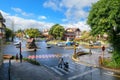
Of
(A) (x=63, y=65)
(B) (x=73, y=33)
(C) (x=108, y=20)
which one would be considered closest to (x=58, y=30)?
(B) (x=73, y=33)

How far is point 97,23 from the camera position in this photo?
3406 centimetres

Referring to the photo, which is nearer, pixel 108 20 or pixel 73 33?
pixel 108 20

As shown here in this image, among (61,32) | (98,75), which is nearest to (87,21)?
→ (98,75)

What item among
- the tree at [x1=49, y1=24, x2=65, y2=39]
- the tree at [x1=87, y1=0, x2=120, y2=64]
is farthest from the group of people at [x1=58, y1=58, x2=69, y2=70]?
the tree at [x1=49, y1=24, x2=65, y2=39]

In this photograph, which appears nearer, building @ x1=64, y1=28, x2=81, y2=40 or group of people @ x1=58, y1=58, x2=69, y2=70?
group of people @ x1=58, y1=58, x2=69, y2=70

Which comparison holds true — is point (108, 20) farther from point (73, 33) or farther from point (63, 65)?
point (73, 33)

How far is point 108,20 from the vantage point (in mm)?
32031

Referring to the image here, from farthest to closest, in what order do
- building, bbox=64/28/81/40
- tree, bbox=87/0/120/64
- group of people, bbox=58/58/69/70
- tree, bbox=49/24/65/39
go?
1. building, bbox=64/28/81/40
2. tree, bbox=49/24/65/39
3. group of people, bbox=58/58/69/70
4. tree, bbox=87/0/120/64

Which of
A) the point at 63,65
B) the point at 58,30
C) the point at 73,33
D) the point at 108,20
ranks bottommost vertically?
the point at 63,65

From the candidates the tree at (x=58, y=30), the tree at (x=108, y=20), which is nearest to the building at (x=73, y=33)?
the tree at (x=58, y=30)

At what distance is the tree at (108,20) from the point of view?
31.6 meters

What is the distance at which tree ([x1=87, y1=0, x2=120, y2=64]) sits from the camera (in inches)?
1246

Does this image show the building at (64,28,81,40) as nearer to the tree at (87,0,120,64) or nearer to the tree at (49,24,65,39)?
the tree at (49,24,65,39)

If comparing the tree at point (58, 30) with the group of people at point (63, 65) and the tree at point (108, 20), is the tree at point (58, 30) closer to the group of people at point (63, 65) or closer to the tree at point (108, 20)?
the group of people at point (63, 65)
